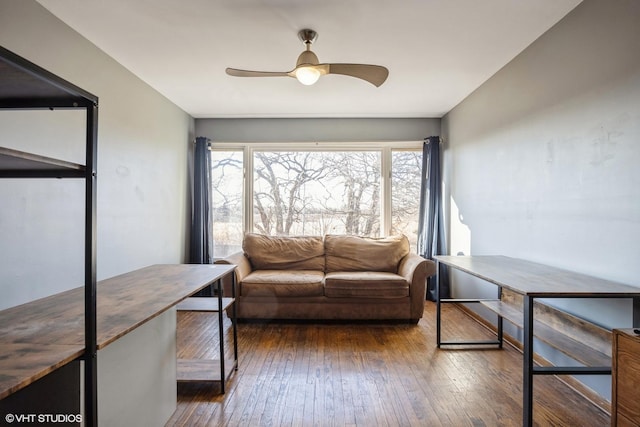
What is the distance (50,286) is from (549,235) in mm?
3406

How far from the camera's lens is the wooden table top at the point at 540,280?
158 centimetres

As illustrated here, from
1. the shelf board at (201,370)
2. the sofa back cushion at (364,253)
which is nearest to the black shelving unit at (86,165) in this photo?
the shelf board at (201,370)

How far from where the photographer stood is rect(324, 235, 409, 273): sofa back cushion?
3918mm

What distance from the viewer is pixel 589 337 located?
197cm

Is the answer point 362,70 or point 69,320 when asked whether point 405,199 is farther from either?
point 69,320

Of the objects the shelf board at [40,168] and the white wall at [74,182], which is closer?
the shelf board at [40,168]

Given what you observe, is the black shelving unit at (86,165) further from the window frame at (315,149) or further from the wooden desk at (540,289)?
the window frame at (315,149)

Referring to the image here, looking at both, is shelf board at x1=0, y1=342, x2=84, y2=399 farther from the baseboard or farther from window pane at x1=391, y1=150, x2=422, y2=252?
window pane at x1=391, y1=150, x2=422, y2=252

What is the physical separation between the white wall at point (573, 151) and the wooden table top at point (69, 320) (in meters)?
2.29

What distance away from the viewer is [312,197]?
4.66 metres

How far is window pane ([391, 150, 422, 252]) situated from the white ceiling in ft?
3.94

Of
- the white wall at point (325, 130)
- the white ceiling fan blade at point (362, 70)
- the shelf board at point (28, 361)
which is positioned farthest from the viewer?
the white wall at point (325, 130)

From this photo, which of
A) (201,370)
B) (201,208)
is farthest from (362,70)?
(201,208)

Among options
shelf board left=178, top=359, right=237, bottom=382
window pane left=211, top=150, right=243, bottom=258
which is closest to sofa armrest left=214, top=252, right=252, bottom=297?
window pane left=211, top=150, right=243, bottom=258
